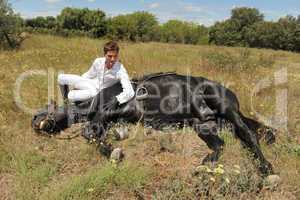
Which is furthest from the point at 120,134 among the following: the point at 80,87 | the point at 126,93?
the point at 80,87

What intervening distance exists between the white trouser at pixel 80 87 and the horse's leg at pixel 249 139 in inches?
62.2

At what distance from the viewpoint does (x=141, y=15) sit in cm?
6744

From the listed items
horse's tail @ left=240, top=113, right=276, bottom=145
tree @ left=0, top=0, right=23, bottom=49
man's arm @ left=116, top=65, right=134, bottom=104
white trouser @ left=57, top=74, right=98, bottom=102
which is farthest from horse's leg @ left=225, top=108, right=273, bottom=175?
tree @ left=0, top=0, right=23, bottom=49

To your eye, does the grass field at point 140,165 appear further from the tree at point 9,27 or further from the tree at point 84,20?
the tree at point 84,20

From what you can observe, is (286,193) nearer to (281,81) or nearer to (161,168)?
(161,168)

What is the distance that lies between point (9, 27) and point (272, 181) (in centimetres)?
1605

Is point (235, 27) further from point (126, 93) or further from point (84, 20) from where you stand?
point (126, 93)

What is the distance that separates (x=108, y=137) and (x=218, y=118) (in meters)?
1.19

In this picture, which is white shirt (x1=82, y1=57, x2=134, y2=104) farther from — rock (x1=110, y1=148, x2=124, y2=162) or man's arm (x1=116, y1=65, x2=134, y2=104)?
rock (x1=110, y1=148, x2=124, y2=162)

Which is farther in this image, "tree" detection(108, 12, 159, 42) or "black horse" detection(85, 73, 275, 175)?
"tree" detection(108, 12, 159, 42)

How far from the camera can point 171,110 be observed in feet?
12.1

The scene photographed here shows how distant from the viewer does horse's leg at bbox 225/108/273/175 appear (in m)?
3.01

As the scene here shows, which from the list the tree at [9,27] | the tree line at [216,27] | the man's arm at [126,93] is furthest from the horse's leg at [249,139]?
the tree line at [216,27]

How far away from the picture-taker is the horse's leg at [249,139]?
301 cm
